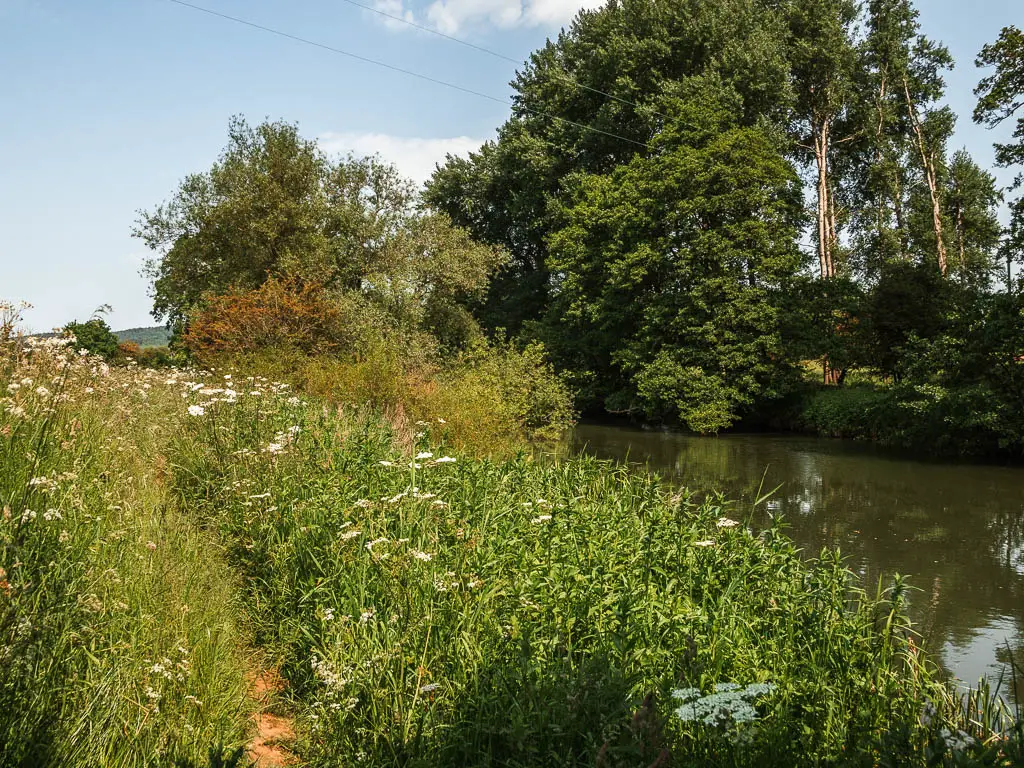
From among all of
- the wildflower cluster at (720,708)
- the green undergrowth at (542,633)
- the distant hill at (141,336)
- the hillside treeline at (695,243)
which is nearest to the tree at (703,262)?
the hillside treeline at (695,243)

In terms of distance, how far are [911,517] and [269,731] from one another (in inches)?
460

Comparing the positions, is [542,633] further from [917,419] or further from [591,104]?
[591,104]

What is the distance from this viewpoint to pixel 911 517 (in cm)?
1263

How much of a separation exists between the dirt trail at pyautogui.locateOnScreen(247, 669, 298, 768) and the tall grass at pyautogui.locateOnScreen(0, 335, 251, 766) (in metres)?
0.14

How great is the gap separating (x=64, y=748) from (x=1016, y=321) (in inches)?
761

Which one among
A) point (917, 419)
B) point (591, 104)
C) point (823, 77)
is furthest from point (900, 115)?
point (917, 419)

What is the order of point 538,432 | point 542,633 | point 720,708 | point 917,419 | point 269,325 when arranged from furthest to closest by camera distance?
1. point 917,419
2. point 538,432
3. point 269,325
4. point 542,633
5. point 720,708

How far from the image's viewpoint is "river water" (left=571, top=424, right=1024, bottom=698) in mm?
7621

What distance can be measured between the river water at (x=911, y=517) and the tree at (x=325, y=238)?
25.5ft

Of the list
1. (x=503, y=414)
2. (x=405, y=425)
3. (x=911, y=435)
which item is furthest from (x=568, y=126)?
(x=405, y=425)

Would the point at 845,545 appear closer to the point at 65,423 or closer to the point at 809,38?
the point at 65,423

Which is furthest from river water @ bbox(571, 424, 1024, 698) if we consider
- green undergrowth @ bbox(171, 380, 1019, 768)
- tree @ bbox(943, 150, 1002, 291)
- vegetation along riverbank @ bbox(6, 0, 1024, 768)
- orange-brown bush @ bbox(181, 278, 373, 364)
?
tree @ bbox(943, 150, 1002, 291)

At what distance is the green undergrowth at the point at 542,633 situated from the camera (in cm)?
322

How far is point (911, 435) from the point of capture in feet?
65.5
